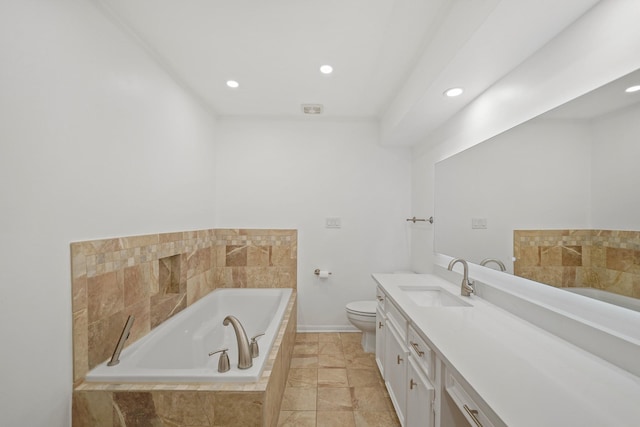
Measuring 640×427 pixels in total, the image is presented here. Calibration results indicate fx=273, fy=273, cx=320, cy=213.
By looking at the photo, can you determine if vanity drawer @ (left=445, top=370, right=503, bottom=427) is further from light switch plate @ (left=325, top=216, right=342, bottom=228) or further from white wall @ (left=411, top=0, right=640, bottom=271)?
light switch plate @ (left=325, top=216, right=342, bottom=228)

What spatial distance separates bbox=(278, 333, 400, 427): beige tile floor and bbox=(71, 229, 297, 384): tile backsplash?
830 millimetres

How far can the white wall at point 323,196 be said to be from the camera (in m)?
3.19

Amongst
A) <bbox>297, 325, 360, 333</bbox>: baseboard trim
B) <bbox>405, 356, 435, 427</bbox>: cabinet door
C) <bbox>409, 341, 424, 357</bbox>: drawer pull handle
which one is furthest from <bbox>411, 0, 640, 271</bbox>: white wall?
<bbox>297, 325, 360, 333</bbox>: baseboard trim

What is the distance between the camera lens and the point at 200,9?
61.7 inches

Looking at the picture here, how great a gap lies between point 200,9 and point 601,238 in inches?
90.1

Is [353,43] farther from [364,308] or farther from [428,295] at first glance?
[364,308]

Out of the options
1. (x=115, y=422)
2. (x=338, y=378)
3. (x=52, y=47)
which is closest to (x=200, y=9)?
(x=52, y=47)

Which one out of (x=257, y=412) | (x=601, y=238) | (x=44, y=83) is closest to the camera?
(x=601, y=238)

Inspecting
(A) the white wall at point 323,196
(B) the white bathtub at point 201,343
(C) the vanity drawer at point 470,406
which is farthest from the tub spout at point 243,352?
(A) the white wall at point 323,196

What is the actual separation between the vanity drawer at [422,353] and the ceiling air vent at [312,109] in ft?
7.50

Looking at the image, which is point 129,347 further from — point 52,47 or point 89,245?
point 52,47

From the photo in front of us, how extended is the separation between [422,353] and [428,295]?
855 mm

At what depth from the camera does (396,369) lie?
1.81m

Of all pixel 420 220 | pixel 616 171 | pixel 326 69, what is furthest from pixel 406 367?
pixel 326 69
